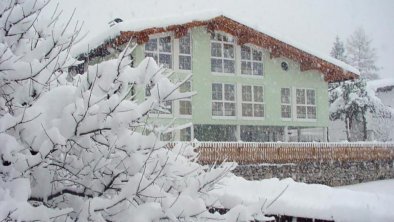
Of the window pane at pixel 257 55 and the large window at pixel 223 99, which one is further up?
the window pane at pixel 257 55

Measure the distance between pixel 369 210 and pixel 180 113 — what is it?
1709 centimetres

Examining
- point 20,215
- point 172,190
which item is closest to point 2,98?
point 20,215

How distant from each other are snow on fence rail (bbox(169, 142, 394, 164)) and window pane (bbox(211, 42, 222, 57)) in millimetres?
5735

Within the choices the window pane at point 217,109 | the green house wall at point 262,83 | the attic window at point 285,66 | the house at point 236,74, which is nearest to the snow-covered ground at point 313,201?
the green house wall at point 262,83

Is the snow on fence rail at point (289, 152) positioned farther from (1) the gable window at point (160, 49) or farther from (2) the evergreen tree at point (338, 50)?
(2) the evergreen tree at point (338, 50)

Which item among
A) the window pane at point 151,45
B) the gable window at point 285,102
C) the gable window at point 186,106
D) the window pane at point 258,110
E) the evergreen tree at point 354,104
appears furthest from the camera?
the evergreen tree at point 354,104

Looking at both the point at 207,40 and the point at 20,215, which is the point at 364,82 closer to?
the point at 207,40

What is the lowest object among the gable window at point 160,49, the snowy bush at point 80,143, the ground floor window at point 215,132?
the ground floor window at point 215,132

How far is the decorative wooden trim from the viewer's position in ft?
62.0

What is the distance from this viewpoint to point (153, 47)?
800 inches

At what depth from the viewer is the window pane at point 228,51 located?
73.3 ft

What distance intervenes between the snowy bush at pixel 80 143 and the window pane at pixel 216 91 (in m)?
19.3

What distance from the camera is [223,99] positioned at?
2214 cm

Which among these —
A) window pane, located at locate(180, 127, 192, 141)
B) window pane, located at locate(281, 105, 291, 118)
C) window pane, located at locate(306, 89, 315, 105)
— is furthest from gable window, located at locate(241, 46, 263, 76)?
window pane, located at locate(180, 127, 192, 141)
